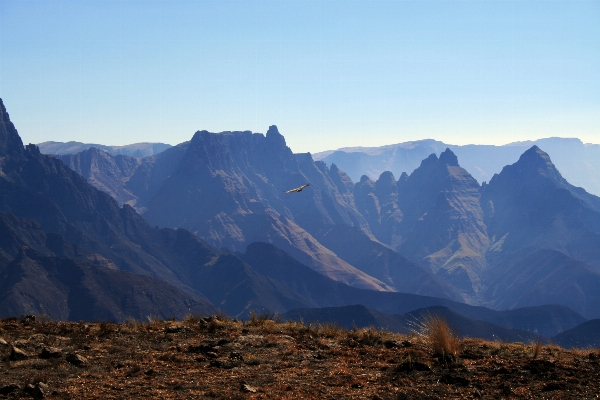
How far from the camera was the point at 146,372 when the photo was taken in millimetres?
15289

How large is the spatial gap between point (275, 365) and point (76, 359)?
17.5 feet

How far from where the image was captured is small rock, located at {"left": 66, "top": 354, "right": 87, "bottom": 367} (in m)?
16.1

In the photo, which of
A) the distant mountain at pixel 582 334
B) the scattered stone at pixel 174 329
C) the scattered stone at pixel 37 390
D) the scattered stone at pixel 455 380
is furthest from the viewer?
the distant mountain at pixel 582 334

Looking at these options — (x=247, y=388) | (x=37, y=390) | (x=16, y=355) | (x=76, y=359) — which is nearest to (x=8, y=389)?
(x=37, y=390)

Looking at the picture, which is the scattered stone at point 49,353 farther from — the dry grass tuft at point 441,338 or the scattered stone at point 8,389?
the dry grass tuft at point 441,338

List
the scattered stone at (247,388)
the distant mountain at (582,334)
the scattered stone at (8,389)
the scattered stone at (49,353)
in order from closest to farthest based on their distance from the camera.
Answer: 1. the scattered stone at (8,389)
2. the scattered stone at (247,388)
3. the scattered stone at (49,353)
4. the distant mountain at (582,334)

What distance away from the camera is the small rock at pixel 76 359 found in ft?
52.7

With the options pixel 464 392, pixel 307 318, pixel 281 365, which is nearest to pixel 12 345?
pixel 281 365

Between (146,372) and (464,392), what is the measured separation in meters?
7.83

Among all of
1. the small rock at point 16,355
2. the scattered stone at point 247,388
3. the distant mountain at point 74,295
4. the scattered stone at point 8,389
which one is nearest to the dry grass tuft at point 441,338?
the scattered stone at point 247,388

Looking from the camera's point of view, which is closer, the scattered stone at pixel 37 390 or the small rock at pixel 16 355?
the scattered stone at pixel 37 390

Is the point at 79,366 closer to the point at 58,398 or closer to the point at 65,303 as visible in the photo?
the point at 58,398

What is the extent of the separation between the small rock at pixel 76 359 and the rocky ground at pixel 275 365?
0.04m

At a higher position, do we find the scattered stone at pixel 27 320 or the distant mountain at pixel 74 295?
the scattered stone at pixel 27 320
